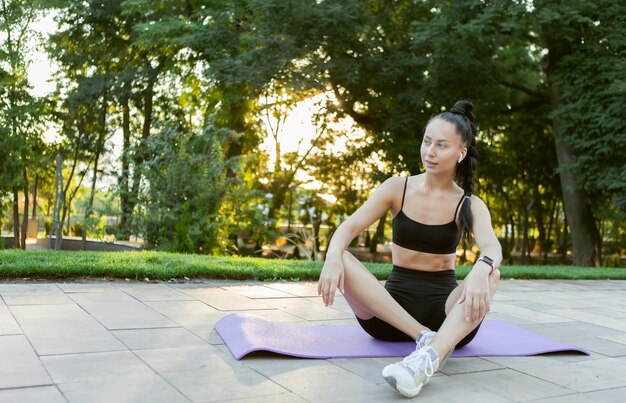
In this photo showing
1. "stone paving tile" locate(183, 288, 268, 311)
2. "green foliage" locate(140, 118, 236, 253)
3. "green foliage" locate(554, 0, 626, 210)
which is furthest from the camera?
"green foliage" locate(554, 0, 626, 210)

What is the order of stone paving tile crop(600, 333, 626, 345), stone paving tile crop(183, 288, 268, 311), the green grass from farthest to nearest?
the green grass < stone paving tile crop(183, 288, 268, 311) < stone paving tile crop(600, 333, 626, 345)

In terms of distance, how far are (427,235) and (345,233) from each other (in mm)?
448

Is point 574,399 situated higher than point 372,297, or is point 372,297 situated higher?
point 372,297

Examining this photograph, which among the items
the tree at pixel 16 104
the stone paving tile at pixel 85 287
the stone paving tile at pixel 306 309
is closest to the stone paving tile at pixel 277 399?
the stone paving tile at pixel 306 309

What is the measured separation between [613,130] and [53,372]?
522 inches

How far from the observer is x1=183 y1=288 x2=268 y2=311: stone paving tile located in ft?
16.1

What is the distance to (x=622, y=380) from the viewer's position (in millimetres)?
3297

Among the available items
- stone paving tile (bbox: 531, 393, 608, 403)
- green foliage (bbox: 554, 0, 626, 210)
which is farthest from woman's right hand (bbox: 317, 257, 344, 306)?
green foliage (bbox: 554, 0, 626, 210)

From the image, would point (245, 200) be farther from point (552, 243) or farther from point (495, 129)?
point (552, 243)

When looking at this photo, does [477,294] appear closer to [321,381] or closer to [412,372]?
[412,372]

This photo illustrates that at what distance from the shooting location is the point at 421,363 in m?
2.87

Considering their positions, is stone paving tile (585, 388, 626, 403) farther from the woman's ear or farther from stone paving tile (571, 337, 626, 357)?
the woman's ear

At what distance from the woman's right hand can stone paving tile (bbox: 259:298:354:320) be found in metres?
1.43

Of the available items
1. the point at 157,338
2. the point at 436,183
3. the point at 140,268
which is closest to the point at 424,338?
the point at 436,183
